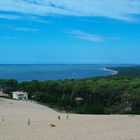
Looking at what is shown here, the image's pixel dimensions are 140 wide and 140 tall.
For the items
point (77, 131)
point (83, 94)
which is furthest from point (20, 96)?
point (77, 131)

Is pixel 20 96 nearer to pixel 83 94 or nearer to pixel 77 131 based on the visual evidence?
pixel 83 94

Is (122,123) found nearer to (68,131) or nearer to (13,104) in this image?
(68,131)

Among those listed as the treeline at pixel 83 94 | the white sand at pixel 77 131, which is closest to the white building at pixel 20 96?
the treeline at pixel 83 94

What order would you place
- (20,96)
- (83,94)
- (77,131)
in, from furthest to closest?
(83,94)
(20,96)
(77,131)

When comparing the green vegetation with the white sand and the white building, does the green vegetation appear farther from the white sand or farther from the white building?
the white sand

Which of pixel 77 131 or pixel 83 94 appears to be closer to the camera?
pixel 77 131

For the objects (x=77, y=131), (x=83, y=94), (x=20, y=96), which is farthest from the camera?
(x=83, y=94)

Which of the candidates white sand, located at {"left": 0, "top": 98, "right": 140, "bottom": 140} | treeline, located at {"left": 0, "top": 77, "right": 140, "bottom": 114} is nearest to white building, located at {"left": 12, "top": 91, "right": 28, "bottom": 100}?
treeline, located at {"left": 0, "top": 77, "right": 140, "bottom": 114}

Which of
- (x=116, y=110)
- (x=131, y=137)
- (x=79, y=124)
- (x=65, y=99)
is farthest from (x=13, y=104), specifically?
(x=131, y=137)
